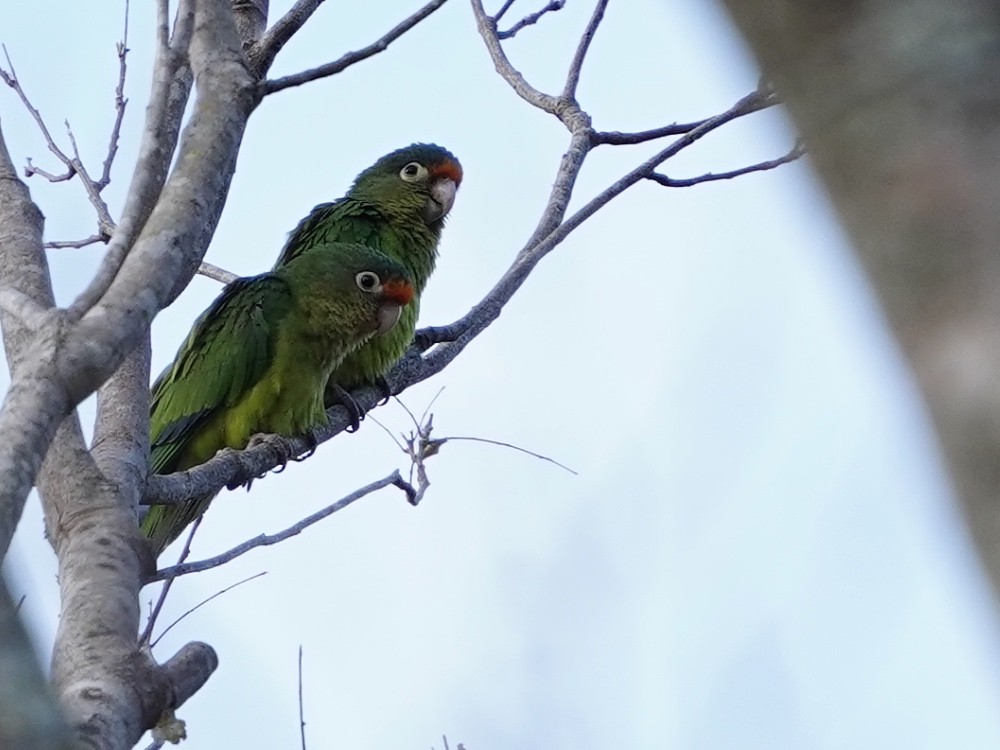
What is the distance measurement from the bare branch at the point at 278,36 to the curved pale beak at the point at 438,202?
258 centimetres

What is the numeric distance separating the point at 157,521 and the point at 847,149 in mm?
4271

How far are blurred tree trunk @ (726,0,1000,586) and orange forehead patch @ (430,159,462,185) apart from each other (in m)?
5.34

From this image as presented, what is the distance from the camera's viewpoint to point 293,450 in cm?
475

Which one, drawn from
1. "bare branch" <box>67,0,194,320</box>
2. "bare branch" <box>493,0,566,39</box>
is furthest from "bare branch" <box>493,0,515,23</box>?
"bare branch" <box>67,0,194,320</box>

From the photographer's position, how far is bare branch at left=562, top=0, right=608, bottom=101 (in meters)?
4.50

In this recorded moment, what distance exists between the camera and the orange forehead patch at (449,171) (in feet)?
19.9

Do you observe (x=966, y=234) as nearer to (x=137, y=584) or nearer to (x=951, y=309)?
(x=951, y=309)

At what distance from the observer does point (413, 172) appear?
604cm

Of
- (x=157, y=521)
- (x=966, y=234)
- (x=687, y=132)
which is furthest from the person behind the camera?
(x=157, y=521)

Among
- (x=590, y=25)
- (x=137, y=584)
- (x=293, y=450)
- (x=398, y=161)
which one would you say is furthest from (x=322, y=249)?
(x=137, y=584)

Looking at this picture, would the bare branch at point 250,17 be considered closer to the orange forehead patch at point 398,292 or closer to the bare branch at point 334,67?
the bare branch at point 334,67

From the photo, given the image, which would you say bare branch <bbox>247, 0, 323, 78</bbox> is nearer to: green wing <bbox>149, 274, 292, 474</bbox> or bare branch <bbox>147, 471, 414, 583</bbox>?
bare branch <bbox>147, 471, 414, 583</bbox>

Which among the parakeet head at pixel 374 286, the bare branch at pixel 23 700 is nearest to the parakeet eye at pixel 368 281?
the parakeet head at pixel 374 286

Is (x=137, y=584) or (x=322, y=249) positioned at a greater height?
(x=322, y=249)
